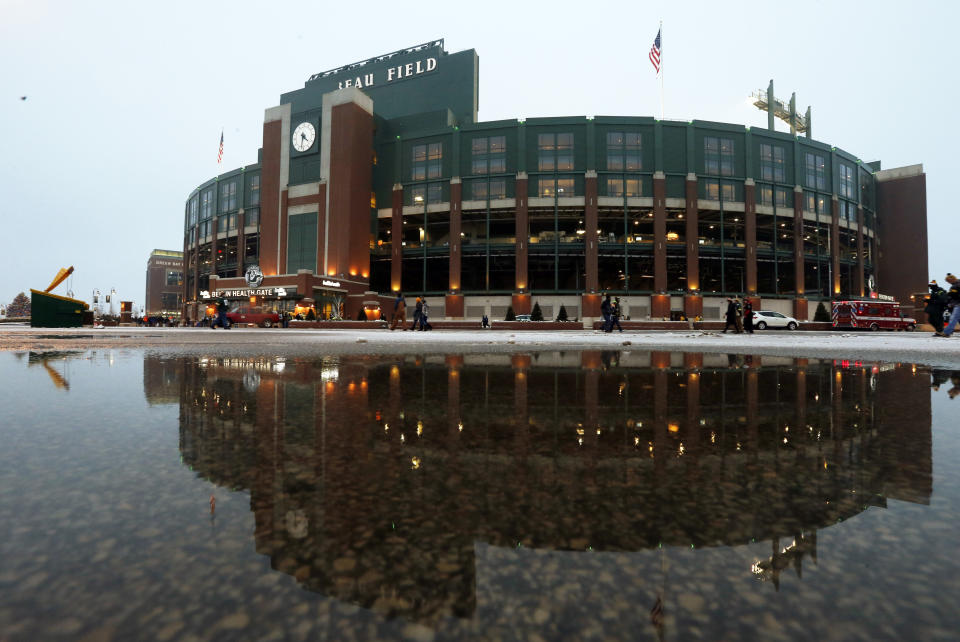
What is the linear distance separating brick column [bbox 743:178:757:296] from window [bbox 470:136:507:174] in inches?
1078

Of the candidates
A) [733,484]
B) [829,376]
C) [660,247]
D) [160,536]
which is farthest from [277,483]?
[660,247]

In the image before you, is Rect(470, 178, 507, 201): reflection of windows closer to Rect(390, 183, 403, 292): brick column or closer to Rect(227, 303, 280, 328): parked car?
Rect(390, 183, 403, 292): brick column

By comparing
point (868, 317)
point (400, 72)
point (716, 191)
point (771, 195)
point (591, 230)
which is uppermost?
point (400, 72)

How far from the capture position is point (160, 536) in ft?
4.69

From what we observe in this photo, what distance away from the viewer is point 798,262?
179ft

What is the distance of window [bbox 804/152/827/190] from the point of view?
57.1 metres

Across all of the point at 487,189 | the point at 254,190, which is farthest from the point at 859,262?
the point at 254,190

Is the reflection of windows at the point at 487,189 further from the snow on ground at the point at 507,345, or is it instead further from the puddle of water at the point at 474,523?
the puddle of water at the point at 474,523

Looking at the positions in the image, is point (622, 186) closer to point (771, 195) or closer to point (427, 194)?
point (771, 195)

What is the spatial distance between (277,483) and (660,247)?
54669 mm

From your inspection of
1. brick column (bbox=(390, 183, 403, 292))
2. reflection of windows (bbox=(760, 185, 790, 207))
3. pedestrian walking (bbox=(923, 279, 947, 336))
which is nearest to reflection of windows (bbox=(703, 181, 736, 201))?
reflection of windows (bbox=(760, 185, 790, 207))

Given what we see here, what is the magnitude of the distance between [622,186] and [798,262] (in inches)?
875

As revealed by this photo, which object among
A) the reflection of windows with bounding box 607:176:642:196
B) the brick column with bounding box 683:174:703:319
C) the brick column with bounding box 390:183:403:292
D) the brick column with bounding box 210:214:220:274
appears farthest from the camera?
the brick column with bounding box 210:214:220:274

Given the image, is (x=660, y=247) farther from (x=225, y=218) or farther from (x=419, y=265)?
(x=225, y=218)
